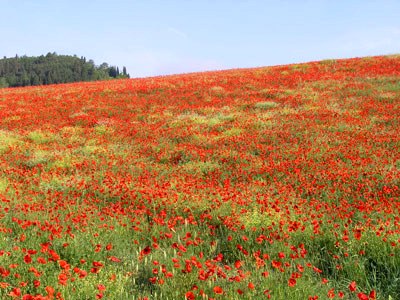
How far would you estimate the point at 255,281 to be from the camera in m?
3.99

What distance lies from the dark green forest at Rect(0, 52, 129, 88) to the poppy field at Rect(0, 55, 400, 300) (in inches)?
4192

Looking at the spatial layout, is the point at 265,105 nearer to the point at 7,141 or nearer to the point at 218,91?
the point at 218,91

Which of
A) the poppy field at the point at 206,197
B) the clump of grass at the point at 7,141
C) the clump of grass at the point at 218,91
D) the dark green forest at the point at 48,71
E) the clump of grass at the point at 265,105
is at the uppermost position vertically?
the dark green forest at the point at 48,71

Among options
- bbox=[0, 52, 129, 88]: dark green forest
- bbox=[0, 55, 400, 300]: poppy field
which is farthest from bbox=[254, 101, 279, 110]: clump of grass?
bbox=[0, 52, 129, 88]: dark green forest

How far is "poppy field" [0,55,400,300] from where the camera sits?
4.08 metres

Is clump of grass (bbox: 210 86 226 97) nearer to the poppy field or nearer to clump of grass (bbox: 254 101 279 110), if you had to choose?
the poppy field

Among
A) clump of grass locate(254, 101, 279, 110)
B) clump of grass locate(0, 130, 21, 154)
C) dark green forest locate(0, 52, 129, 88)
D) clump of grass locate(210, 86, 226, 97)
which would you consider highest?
dark green forest locate(0, 52, 129, 88)

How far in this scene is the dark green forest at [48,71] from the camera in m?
131

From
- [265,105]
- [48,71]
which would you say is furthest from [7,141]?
[48,71]

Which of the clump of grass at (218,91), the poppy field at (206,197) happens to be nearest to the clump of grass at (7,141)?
the poppy field at (206,197)

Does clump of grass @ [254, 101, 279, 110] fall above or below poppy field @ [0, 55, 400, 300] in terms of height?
→ above

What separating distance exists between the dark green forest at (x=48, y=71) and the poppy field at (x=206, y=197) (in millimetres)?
106482

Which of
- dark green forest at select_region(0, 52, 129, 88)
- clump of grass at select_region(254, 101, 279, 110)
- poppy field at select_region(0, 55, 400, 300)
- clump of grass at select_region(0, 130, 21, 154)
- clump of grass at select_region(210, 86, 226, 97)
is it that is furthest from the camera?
dark green forest at select_region(0, 52, 129, 88)

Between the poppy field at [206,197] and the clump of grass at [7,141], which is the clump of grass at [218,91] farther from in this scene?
the clump of grass at [7,141]
